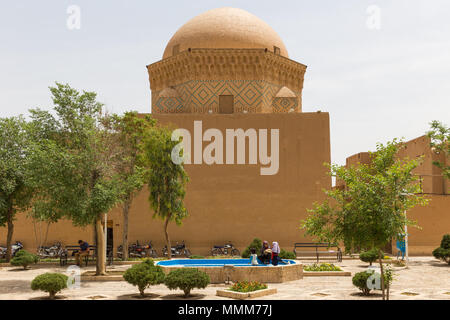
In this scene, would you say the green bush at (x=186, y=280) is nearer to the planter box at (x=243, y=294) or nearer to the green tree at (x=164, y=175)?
the planter box at (x=243, y=294)

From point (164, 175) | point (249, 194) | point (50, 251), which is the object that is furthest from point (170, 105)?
point (50, 251)

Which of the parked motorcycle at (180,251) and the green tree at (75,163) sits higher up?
the green tree at (75,163)

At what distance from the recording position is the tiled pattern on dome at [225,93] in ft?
82.8

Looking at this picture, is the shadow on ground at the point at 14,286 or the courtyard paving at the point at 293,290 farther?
the shadow on ground at the point at 14,286

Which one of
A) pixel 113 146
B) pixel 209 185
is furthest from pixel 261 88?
pixel 113 146

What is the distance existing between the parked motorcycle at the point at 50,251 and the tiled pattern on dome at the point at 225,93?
9587mm

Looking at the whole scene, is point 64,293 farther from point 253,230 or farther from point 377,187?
point 253,230

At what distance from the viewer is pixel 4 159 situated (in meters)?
19.4

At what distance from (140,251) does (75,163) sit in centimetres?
877

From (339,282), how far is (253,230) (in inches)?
364

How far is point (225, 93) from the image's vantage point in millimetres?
25438

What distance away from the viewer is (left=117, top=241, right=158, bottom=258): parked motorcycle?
882 inches

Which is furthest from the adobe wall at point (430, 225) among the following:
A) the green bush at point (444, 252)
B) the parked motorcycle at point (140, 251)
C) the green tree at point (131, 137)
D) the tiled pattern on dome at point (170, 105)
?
the green tree at point (131, 137)

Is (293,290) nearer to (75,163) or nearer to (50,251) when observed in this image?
(75,163)
